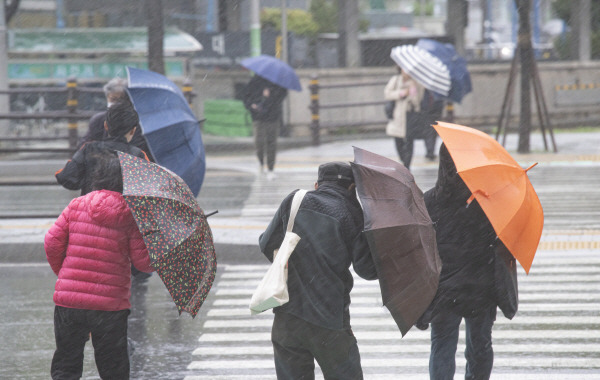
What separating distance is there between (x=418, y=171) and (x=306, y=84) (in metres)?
8.68

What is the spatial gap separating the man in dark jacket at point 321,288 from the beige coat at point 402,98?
1015cm

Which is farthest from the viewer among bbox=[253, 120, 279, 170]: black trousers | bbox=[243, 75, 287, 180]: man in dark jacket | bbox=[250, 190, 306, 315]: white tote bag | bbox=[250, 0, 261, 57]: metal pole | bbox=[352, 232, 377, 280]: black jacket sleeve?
bbox=[250, 0, 261, 57]: metal pole

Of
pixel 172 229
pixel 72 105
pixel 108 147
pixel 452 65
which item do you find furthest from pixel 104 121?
pixel 452 65

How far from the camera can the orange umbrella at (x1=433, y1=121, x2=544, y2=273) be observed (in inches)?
193

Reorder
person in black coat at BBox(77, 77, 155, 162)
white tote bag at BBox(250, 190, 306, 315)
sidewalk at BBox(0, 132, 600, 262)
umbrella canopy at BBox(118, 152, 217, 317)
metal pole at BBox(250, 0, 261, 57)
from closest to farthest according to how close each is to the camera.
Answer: white tote bag at BBox(250, 190, 306, 315) → umbrella canopy at BBox(118, 152, 217, 317) → person in black coat at BBox(77, 77, 155, 162) → sidewalk at BBox(0, 132, 600, 262) → metal pole at BBox(250, 0, 261, 57)

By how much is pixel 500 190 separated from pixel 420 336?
253 centimetres

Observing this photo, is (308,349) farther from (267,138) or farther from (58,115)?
(267,138)

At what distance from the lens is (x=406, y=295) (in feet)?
14.8

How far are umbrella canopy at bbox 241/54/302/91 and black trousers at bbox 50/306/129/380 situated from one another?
10232 millimetres

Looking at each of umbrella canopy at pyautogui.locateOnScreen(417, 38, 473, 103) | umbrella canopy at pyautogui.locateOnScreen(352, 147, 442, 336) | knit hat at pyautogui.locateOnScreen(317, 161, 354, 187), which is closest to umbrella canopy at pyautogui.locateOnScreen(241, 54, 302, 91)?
umbrella canopy at pyautogui.locateOnScreen(417, 38, 473, 103)

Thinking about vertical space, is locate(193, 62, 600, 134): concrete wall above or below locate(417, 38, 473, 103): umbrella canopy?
below

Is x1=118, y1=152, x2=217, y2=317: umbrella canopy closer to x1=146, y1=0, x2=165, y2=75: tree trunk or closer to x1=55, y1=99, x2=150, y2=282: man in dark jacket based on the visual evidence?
x1=55, y1=99, x2=150, y2=282: man in dark jacket

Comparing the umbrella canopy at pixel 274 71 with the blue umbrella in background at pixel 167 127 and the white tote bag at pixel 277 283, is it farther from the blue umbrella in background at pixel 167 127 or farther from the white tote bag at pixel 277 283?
the white tote bag at pixel 277 283

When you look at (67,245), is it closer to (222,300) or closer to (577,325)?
(222,300)
